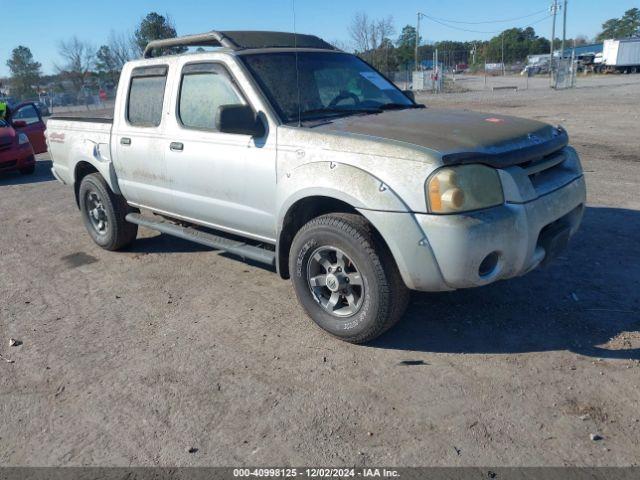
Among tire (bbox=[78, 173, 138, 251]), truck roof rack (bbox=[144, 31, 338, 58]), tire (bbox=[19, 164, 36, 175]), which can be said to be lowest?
tire (bbox=[19, 164, 36, 175])

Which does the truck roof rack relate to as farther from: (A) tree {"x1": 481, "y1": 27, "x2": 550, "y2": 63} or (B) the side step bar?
(A) tree {"x1": 481, "y1": 27, "x2": 550, "y2": 63}

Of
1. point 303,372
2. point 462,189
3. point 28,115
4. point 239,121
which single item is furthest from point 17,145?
point 462,189

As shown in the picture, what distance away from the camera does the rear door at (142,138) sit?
508cm

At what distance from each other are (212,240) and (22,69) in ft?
248

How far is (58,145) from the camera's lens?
660cm

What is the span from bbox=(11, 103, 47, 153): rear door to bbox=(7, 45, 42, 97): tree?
200 feet

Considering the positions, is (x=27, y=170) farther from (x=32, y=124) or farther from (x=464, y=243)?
(x=464, y=243)

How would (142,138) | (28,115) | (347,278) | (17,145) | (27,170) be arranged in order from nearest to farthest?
1. (347,278)
2. (142,138)
3. (17,145)
4. (27,170)
5. (28,115)

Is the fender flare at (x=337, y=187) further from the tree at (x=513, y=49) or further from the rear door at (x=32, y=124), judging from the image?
the tree at (x=513, y=49)

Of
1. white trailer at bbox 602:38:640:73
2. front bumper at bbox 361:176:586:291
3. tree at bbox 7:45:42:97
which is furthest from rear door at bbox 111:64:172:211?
tree at bbox 7:45:42:97

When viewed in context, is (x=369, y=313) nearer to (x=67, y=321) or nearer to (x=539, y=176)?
(x=539, y=176)

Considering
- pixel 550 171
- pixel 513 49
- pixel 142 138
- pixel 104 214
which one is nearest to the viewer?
pixel 550 171

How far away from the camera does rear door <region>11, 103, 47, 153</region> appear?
1342cm

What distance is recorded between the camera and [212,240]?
4809mm
